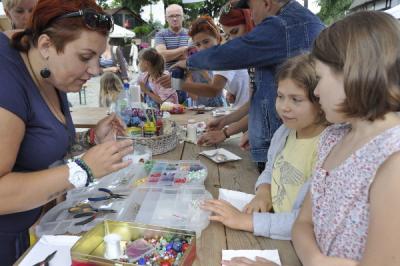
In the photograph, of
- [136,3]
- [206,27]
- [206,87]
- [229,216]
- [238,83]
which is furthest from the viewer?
[136,3]

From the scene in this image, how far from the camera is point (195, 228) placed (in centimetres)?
121

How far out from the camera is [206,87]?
304cm

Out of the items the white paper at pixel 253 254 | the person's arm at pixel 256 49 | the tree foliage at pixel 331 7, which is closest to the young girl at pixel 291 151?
the white paper at pixel 253 254

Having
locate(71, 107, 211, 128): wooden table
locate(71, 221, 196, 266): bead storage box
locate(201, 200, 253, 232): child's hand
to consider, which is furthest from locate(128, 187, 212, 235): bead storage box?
locate(71, 107, 211, 128): wooden table

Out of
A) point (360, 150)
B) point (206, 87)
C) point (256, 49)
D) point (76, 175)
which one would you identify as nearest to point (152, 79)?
point (206, 87)

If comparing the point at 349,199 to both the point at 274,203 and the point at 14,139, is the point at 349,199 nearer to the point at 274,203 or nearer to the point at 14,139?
the point at 274,203

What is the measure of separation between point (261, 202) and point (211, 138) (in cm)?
95

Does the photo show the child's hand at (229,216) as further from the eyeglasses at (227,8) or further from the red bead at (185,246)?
the eyeglasses at (227,8)

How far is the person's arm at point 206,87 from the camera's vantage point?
105 inches

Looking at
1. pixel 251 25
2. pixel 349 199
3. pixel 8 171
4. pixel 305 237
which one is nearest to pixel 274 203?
pixel 305 237

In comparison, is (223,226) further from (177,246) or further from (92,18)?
(92,18)

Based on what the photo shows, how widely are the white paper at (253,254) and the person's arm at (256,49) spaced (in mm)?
1020

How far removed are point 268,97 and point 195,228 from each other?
936 millimetres

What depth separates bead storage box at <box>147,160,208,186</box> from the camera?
4.91 feet
